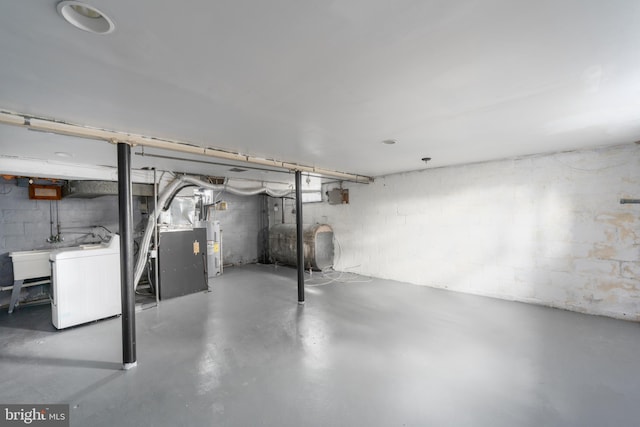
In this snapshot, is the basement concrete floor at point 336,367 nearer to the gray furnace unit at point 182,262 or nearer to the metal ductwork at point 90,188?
the gray furnace unit at point 182,262

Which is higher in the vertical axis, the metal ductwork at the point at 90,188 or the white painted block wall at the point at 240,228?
the metal ductwork at the point at 90,188

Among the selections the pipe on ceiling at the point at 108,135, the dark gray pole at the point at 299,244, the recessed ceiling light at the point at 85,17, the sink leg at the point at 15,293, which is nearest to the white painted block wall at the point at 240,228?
the sink leg at the point at 15,293

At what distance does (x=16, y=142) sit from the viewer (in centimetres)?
278

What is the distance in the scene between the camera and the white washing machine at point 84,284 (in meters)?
3.12

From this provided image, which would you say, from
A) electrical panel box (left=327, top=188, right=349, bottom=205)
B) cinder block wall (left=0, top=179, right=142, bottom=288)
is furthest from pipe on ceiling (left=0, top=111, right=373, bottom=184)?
cinder block wall (left=0, top=179, right=142, bottom=288)

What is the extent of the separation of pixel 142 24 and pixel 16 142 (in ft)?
9.89

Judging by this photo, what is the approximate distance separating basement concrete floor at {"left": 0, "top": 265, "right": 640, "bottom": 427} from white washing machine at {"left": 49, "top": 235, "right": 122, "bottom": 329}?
0.57ft

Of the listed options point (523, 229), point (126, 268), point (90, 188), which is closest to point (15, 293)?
point (90, 188)

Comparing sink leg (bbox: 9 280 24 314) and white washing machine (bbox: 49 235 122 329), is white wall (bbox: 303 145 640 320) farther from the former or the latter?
sink leg (bbox: 9 280 24 314)

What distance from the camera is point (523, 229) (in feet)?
12.7

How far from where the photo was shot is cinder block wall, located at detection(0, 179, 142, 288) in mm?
4004

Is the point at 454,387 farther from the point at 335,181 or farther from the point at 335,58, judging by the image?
the point at 335,181
